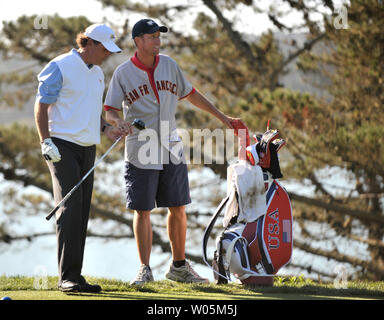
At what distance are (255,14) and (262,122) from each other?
3.67m

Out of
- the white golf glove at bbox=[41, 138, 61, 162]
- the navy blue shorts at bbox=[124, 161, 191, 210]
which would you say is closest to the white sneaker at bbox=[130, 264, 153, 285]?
the navy blue shorts at bbox=[124, 161, 191, 210]

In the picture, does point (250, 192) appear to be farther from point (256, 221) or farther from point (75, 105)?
point (75, 105)

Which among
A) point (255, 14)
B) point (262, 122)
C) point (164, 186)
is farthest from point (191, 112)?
point (164, 186)

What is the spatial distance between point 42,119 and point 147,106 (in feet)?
3.56

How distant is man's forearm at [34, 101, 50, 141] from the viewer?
4781mm

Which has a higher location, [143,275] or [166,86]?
[166,86]

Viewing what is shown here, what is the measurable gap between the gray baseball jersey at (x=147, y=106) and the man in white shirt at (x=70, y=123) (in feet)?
2.07

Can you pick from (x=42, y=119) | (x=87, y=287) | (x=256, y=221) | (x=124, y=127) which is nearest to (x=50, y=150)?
(x=42, y=119)

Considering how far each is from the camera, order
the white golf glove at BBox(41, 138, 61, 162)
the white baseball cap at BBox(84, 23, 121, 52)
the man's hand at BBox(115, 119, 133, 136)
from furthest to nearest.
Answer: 1. the man's hand at BBox(115, 119, 133, 136)
2. the white baseball cap at BBox(84, 23, 121, 52)
3. the white golf glove at BBox(41, 138, 61, 162)

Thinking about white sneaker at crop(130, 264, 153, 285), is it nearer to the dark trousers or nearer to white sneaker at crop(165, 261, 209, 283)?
white sneaker at crop(165, 261, 209, 283)

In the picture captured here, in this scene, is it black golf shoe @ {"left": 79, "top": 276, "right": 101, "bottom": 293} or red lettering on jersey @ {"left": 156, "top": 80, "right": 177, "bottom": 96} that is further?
red lettering on jersey @ {"left": 156, "top": 80, "right": 177, "bottom": 96}

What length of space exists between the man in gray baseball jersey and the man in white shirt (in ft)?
1.91

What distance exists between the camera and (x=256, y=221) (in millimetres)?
5574
